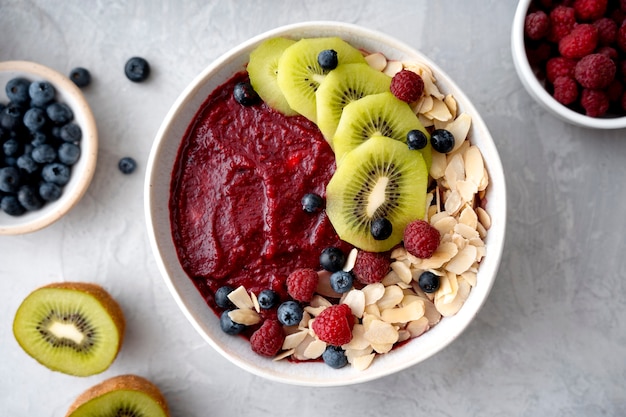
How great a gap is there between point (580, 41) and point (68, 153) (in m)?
1.90

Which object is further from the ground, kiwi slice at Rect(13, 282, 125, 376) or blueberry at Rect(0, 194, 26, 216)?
blueberry at Rect(0, 194, 26, 216)

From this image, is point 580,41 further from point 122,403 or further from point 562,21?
point 122,403

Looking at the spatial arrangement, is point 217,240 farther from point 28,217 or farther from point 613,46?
point 613,46

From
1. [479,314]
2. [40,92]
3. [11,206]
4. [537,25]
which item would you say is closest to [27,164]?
[11,206]

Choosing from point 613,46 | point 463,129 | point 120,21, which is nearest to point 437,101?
point 463,129

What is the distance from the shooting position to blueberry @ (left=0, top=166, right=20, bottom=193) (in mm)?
2445

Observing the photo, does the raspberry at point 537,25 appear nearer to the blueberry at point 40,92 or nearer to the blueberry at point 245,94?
the blueberry at point 245,94

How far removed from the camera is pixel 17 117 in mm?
2488

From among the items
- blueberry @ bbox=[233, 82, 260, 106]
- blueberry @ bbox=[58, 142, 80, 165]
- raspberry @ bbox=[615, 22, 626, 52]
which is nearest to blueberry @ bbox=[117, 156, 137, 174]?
blueberry @ bbox=[58, 142, 80, 165]

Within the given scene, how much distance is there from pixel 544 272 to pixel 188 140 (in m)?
1.43

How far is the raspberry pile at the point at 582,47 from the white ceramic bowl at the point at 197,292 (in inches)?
16.8

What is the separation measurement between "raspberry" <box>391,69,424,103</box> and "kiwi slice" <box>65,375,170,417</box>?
145cm

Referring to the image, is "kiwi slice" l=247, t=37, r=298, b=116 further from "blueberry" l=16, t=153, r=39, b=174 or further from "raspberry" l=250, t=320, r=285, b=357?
"blueberry" l=16, t=153, r=39, b=174

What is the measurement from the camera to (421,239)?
6.48 ft
